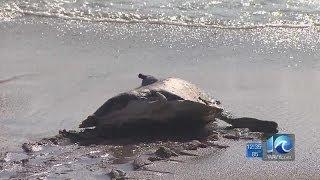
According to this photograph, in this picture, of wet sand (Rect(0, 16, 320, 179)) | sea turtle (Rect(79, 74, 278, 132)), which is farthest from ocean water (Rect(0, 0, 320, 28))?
sea turtle (Rect(79, 74, 278, 132))

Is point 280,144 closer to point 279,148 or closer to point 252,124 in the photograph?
point 279,148

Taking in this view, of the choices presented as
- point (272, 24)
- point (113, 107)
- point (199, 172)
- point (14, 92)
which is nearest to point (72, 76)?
point (14, 92)

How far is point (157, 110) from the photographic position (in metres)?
5.38

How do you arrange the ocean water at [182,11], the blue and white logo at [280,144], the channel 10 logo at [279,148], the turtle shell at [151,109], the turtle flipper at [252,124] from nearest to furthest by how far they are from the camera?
1. the channel 10 logo at [279,148]
2. the blue and white logo at [280,144]
3. the turtle shell at [151,109]
4. the turtle flipper at [252,124]
5. the ocean water at [182,11]

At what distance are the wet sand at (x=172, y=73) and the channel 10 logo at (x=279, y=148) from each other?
7 cm

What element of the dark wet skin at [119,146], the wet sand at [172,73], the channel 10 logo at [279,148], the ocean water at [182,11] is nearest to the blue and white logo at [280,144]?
the channel 10 logo at [279,148]

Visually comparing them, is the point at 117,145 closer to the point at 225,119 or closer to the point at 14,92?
the point at 225,119

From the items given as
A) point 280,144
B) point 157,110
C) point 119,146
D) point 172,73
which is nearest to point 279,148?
point 280,144

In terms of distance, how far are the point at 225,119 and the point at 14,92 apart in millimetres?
2423

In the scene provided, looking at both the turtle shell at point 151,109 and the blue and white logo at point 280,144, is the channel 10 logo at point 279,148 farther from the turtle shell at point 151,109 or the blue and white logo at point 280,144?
the turtle shell at point 151,109

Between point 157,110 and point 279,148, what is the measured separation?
3.64 ft

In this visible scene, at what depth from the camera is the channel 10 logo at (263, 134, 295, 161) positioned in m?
5.02

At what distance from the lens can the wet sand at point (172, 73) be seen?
17.1 ft

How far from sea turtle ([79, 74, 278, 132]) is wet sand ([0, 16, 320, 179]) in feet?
1.17
